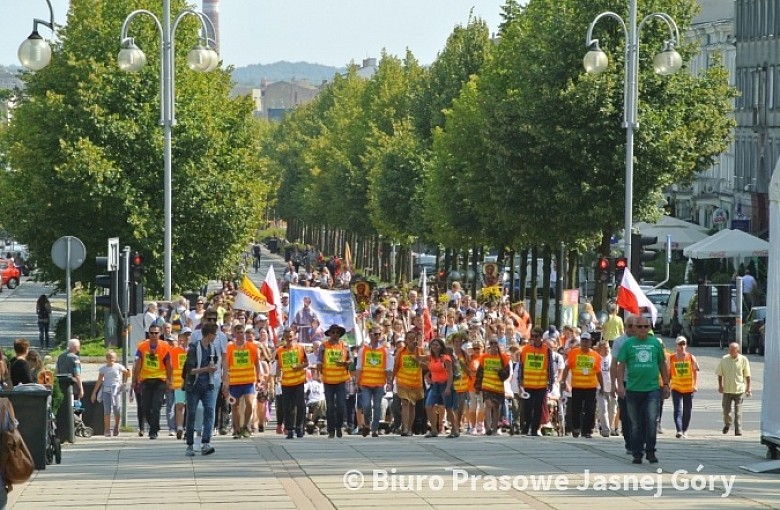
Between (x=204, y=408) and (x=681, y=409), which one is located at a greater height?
(x=204, y=408)

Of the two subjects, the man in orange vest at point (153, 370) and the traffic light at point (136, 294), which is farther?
the traffic light at point (136, 294)

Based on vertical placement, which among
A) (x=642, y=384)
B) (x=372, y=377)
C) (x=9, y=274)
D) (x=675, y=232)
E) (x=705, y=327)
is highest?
(x=675, y=232)

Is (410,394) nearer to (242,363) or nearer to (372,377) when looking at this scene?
(372,377)

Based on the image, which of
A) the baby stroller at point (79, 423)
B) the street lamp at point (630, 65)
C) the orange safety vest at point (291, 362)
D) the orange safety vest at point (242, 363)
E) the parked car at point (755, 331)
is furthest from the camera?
the parked car at point (755, 331)

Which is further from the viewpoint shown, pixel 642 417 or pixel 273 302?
pixel 273 302

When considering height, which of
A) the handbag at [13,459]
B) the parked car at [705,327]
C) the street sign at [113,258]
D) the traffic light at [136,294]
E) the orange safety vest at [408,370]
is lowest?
the parked car at [705,327]

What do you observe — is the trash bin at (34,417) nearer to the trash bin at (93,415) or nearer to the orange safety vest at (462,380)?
the orange safety vest at (462,380)

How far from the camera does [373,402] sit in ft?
87.3

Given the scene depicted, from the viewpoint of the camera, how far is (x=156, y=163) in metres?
54.4

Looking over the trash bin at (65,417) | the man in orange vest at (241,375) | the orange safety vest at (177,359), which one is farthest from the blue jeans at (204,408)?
the orange safety vest at (177,359)

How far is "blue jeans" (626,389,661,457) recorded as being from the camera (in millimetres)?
19500

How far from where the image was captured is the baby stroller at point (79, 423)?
26812mm

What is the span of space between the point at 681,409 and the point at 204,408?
1000 centimetres

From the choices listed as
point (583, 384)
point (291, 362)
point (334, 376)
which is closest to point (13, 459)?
point (291, 362)
